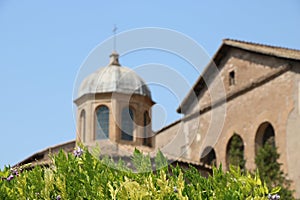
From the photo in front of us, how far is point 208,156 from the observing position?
64.3 ft

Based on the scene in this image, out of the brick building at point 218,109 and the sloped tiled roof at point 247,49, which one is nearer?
Result: the brick building at point 218,109

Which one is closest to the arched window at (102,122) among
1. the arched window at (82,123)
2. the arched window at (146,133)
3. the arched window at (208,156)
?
the arched window at (82,123)

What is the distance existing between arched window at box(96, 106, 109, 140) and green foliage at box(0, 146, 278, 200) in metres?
14.2

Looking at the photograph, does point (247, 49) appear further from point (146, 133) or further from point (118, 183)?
point (118, 183)

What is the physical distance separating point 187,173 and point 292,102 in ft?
37.2

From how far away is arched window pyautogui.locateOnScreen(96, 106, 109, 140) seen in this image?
19328 mm

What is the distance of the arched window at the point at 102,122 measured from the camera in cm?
1933

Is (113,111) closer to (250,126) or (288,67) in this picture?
(250,126)

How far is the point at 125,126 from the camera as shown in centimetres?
1945

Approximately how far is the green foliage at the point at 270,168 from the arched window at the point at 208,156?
3637 mm

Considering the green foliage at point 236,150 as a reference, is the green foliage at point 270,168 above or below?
below

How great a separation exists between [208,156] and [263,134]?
10.1ft

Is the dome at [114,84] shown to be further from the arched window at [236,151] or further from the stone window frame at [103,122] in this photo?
the arched window at [236,151]

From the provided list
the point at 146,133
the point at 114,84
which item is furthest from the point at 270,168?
the point at 114,84
